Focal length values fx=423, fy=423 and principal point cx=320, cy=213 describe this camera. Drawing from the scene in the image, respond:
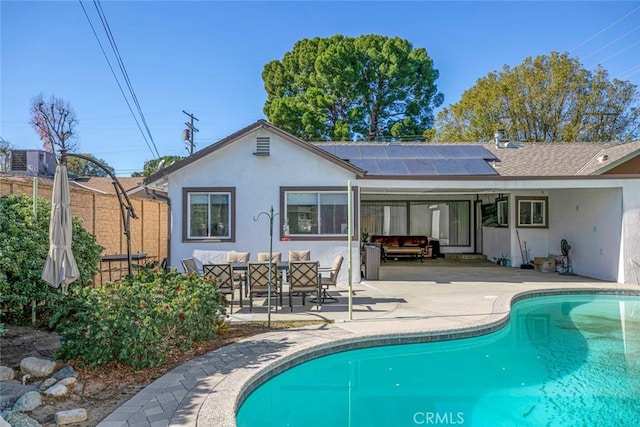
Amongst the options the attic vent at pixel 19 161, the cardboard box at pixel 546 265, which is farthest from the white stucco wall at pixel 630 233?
the attic vent at pixel 19 161

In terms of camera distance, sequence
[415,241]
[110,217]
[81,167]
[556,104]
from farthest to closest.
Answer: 1. [81,167]
2. [556,104]
3. [415,241]
4. [110,217]

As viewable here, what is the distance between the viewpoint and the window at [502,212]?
639 inches

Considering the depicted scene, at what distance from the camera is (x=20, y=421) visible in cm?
351

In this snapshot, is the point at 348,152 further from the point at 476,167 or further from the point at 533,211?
the point at 533,211

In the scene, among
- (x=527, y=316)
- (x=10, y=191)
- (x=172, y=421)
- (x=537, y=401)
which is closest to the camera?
(x=172, y=421)

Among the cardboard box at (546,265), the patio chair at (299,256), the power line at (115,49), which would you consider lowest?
the cardboard box at (546,265)

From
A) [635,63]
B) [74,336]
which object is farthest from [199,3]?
[635,63]

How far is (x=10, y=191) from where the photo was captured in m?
7.81

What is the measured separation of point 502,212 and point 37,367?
1585 cm

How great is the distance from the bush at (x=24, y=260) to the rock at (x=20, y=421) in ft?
9.40

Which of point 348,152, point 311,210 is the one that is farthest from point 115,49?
point 311,210

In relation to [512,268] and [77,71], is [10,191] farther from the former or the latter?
[512,268]

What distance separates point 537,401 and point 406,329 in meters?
2.14

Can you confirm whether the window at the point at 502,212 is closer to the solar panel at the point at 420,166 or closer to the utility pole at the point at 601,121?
the solar panel at the point at 420,166
